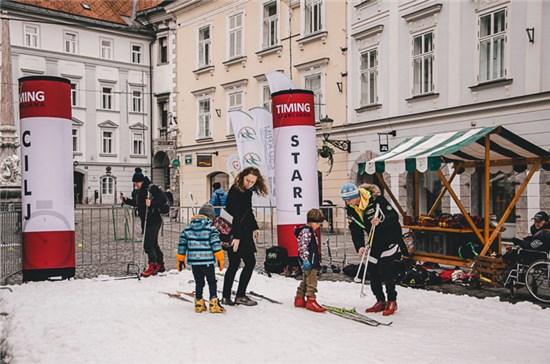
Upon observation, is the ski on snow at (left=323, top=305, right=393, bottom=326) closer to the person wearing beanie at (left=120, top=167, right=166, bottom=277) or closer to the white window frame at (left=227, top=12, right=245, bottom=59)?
the person wearing beanie at (left=120, top=167, right=166, bottom=277)

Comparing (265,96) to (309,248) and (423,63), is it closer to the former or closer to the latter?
(423,63)

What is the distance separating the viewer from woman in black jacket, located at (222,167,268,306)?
26.6ft

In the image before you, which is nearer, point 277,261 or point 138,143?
point 277,261

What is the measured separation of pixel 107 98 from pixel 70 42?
4.55 m

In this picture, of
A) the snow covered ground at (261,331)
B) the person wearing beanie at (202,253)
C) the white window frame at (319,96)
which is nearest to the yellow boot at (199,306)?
the person wearing beanie at (202,253)

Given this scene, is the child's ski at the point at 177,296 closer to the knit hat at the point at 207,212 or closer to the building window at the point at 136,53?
the knit hat at the point at 207,212

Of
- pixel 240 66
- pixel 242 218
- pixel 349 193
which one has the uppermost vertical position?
pixel 240 66

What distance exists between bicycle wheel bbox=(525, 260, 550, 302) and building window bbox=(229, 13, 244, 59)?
2016cm

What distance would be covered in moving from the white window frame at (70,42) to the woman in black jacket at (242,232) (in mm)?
37280

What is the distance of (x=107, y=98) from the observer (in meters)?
44.3

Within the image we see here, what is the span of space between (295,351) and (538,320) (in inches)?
132

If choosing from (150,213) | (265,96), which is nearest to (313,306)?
(150,213)

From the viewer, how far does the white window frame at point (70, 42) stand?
4181cm

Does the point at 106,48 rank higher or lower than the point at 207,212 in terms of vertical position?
higher
